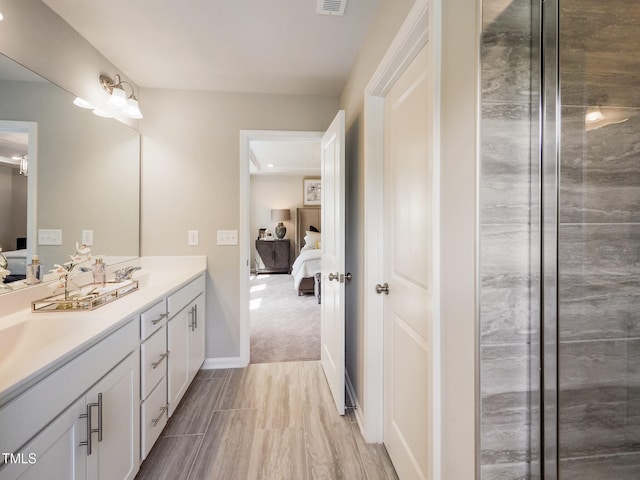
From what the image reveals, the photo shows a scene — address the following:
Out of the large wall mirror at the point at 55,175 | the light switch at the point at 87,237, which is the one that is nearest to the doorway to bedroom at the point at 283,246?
the large wall mirror at the point at 55,175

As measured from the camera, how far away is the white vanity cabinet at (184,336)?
1.83 meters

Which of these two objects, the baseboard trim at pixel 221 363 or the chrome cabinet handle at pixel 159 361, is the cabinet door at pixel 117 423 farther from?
the baseboard trim at pixel 221 363

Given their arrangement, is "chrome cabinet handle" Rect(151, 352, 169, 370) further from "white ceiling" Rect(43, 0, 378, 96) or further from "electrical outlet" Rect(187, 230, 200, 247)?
"white ceiling" Rect(43, 0, 378, 96)

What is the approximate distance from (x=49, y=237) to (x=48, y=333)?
62cm

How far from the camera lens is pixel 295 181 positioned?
24.4 feet

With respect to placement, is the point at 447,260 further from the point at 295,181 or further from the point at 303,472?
the point at 295,181

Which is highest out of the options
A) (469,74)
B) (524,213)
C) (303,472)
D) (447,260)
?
(469,74)

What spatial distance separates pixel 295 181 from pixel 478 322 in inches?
275

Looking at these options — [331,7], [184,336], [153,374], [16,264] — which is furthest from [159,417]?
[331,7]

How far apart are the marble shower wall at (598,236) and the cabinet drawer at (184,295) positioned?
6.14ft

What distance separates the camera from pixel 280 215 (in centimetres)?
723

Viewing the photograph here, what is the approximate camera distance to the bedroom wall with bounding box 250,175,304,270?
290 inches

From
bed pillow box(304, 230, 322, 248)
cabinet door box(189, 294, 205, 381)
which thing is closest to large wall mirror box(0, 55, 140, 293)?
cabinet door box(189, 294, 205, 381)

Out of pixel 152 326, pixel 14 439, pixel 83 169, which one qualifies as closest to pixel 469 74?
pixel 14 439
